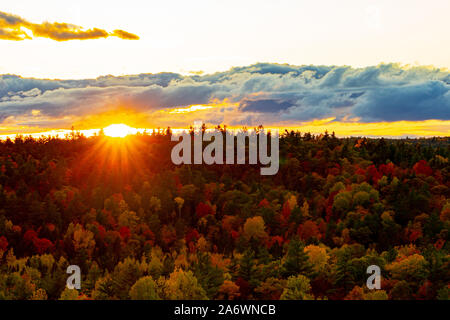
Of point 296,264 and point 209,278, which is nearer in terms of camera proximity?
point 209,278

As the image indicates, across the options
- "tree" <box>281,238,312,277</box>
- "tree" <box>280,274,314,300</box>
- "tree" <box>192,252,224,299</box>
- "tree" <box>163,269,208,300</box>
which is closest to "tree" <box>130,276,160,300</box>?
"tree" <box>163,269,208,300</box>

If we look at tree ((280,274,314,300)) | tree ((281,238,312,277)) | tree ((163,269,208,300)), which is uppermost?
tree ((281,238,312,277))

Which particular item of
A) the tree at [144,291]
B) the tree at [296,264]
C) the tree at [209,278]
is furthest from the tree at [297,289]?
the tree at [144,291]

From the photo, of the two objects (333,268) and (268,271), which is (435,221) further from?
(268,271)

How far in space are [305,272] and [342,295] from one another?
1288 cm

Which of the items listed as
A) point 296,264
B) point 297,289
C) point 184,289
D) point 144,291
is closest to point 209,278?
point 184,289

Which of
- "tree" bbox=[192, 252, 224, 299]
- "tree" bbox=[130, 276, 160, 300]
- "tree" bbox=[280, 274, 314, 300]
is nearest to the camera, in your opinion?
"tree" bbox=[280, 274, 314, 300]

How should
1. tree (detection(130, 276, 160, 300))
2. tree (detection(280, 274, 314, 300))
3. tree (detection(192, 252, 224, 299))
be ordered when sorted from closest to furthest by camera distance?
tree (detection(280, 274, 314, 300)), tree (detection(130, 276, 160, 300)), tree (detection(192, 252, 224, 299))

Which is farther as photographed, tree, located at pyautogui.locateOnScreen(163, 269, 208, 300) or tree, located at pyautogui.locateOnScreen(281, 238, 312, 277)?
tree, located at pyautogui.locateOnScreen(281, 238, 312, 277)

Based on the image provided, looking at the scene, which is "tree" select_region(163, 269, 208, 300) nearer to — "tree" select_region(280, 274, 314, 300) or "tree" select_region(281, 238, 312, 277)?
"tree" select_region(280, 274, 314, 300)

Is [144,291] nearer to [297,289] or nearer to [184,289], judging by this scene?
[184,289]
